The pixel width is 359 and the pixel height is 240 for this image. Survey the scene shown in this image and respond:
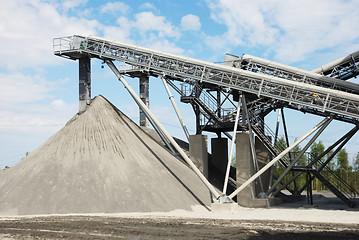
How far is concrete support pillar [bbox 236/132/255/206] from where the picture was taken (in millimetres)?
34906

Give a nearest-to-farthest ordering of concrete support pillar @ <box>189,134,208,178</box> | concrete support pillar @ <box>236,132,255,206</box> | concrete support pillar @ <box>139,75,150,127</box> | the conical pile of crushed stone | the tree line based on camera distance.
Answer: the conical pile of crushed stone, concrete support pillar @ <box>236,132,255,206</box>, concrete support pillar @ <box>189,134,208,178</box>, concrete support pillar @ <box>139,75,150,127</box>, the tree line

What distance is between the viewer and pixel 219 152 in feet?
142

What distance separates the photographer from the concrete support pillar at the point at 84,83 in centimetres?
3775

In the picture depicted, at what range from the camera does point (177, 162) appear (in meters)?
36.2

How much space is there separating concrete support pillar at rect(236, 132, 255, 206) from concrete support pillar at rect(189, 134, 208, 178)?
357cm

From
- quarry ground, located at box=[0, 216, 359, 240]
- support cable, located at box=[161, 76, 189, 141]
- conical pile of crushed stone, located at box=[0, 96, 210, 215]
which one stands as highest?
support cable, located at box=[161, 76, 189, 141]

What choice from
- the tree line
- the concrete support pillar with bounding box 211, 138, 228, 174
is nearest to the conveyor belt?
the concrete support pillar with bounding box 211, 138, 228, 174

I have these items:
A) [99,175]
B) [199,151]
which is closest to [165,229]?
[99,175]

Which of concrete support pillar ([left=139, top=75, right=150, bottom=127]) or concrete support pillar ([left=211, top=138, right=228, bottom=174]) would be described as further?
concrete support pillar ([left=139, top=75, right=150, bottom=127])

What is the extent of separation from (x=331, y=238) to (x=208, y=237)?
5.36m

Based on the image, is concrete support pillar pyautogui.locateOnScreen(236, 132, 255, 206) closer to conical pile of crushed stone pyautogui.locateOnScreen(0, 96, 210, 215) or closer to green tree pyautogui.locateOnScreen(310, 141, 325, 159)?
conical pile of crushed stone pyautogui.locateOnScreen(0, 96, 210, 215)

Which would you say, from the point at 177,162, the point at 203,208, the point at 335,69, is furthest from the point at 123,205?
the point at 335,69

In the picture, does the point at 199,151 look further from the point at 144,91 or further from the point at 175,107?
the point at 144,91

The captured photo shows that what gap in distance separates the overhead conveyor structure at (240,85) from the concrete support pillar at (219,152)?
1.82 metres
